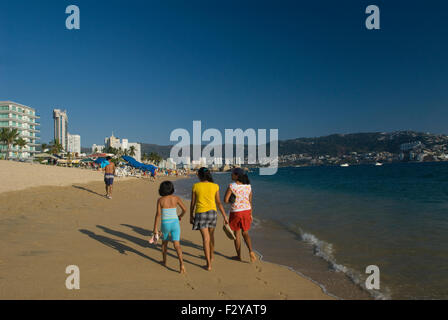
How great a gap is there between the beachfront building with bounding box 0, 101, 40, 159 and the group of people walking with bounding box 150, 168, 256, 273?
8250 centimetres

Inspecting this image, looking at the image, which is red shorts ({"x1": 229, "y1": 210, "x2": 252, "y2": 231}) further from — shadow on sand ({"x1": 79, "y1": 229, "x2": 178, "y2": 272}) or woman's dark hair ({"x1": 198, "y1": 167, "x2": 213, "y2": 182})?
shadow on sand ({"x1": 79, "y1": 229, "x2": 178, "y2": 272})

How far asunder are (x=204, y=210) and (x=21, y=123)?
92626mm

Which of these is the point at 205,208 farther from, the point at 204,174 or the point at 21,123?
the point at 21,123

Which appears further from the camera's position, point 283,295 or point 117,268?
point 117,268

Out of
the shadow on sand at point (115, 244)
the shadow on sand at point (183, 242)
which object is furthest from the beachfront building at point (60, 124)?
the shadow on sand at point (115, 244)

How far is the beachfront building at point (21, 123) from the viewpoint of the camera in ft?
242

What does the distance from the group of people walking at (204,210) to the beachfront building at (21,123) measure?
271ft

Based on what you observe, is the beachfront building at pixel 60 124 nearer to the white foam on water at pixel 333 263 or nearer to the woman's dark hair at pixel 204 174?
the white foam on water at pixel 333 263

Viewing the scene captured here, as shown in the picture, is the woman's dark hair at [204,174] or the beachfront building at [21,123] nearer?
the woman's dark hair at [204,174]

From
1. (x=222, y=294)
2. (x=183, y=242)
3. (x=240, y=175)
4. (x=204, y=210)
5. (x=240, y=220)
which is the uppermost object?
(x=240, y=175)

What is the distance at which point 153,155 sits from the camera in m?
113

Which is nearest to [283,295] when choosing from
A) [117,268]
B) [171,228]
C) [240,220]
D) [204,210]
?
[240,220]

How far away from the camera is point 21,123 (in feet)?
256

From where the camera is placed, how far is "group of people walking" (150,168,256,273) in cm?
438
